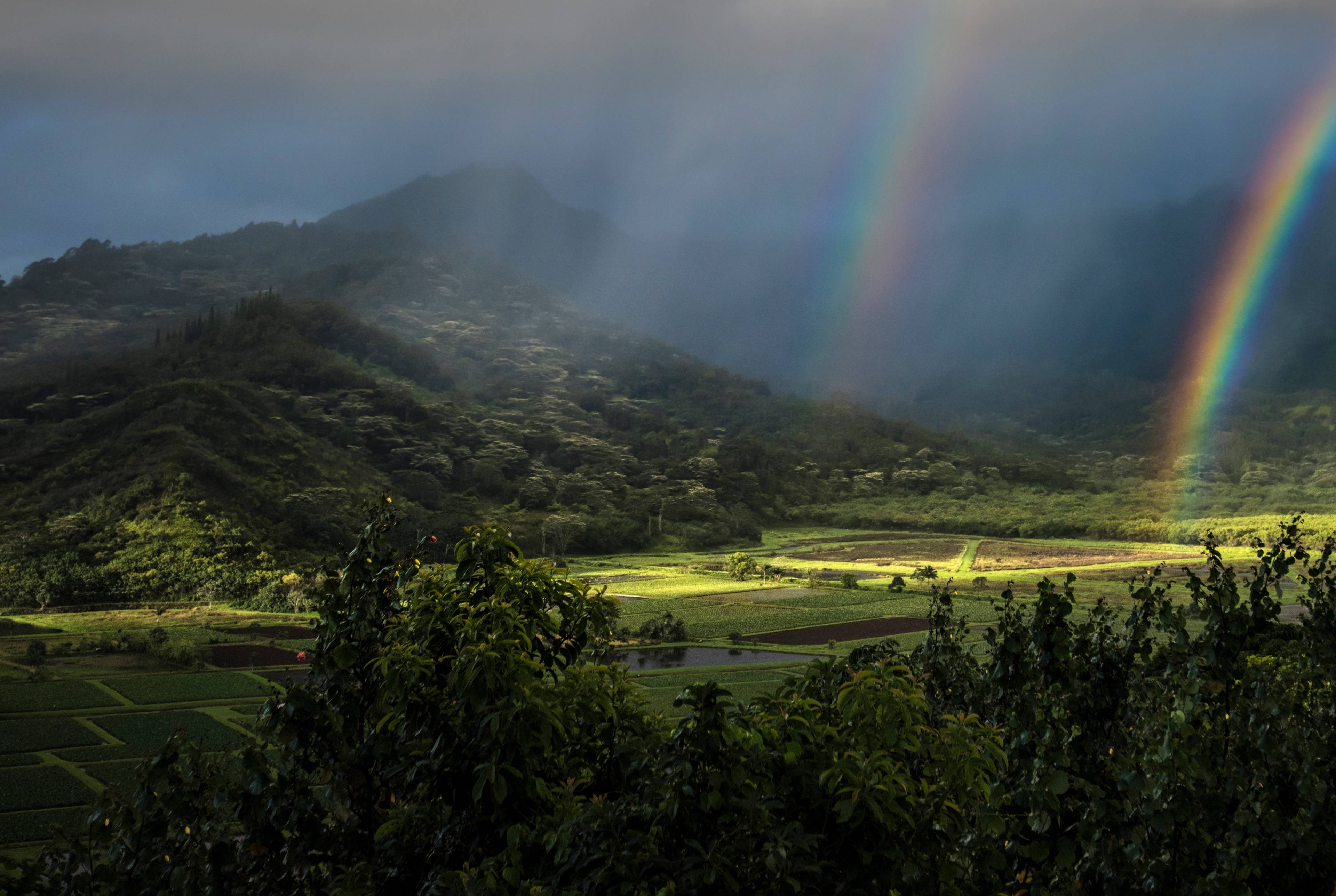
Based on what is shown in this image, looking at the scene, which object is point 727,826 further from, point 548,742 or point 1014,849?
point 1014,849

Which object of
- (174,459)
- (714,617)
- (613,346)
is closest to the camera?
(714,617)

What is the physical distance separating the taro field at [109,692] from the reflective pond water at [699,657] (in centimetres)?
899

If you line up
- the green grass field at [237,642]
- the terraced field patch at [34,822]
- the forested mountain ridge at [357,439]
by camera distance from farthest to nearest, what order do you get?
the forested mountain ridge at [357,439], the green grass field at [237,642], the terraced field patch at [34,822]

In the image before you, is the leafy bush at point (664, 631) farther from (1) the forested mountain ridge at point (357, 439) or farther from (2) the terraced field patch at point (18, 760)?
(1) the forested mountain ridge at point (357, 439)

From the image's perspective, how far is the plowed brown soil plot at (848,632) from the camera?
2458cm

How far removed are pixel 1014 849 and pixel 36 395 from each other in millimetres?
76838

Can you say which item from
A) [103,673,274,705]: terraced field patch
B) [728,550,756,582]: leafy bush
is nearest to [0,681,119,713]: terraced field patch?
[103,673,274,705]: terraced field patch

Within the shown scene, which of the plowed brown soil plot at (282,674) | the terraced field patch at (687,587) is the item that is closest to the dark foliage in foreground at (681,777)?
the plowed brown soil plot at (282,674)

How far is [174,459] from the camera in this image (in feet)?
136

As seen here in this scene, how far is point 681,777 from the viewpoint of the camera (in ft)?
10.3

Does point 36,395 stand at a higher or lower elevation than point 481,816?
higher

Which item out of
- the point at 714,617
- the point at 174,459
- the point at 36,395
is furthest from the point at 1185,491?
the point at 36,395

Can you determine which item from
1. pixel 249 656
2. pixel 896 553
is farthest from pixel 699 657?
pixel 896 553

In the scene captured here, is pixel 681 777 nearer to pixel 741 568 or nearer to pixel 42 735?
pixel 42 735
